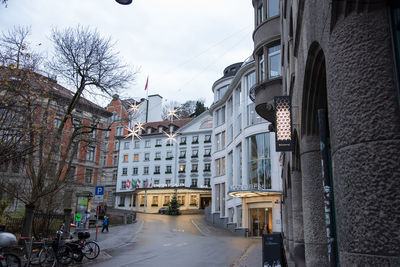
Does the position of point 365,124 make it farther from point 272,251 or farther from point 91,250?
point 91,250

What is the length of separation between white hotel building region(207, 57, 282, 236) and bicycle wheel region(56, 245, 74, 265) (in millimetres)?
20564

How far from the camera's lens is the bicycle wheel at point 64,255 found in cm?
1248

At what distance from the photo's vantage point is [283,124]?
29.0ft

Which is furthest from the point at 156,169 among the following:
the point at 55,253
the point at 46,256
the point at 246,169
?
the point at 46,256

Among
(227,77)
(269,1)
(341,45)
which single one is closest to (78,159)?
(227,77)

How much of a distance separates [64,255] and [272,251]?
799 centimetres

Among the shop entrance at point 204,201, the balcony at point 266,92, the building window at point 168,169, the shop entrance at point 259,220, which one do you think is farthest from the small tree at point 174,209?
the balcony at point 266,92

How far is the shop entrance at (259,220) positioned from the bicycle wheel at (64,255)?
22758 mm

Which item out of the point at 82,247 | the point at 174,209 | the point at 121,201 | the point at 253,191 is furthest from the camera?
the point at 121,201

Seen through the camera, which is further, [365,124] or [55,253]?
[55,253]

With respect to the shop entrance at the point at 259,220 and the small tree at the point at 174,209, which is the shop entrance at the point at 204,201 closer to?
the small tree at the point at 174,209

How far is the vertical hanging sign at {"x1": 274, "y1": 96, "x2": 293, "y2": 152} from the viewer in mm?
8711

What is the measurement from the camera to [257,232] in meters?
34.5

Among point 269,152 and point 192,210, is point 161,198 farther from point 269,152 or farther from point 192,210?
point 269,152
